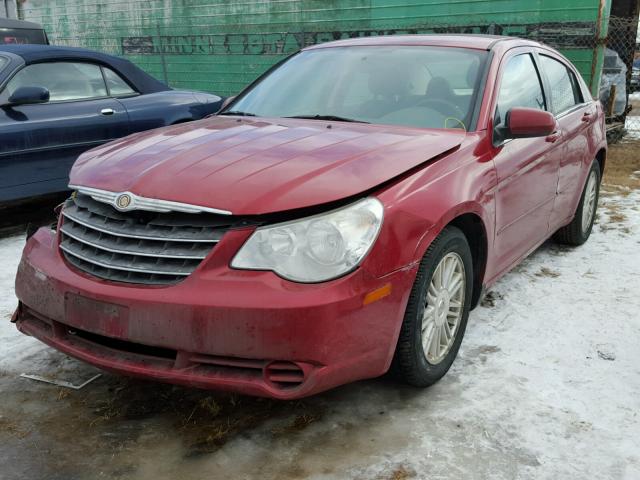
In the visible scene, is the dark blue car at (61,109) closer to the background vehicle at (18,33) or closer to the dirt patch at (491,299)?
the background vehicle at (18,33)

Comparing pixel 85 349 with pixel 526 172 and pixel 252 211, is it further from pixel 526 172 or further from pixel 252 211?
pixel 526 172

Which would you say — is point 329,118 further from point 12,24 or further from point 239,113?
point 12,24

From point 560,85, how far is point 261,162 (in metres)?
2.83

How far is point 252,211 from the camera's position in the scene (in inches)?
92.6

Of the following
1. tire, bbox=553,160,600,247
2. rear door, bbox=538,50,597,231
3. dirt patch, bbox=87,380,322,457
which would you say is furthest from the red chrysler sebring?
tire, bbox=553,160,600,247

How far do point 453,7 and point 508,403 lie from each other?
8.93 meters

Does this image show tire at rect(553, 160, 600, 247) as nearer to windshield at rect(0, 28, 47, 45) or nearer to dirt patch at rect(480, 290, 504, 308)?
dirt patch at rect(480, 290, 504, 308)

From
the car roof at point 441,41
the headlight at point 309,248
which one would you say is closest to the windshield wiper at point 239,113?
the car roof at point 441,41

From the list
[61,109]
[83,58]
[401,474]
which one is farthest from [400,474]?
[83,58]

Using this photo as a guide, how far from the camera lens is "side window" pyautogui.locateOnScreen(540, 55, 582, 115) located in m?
4.39

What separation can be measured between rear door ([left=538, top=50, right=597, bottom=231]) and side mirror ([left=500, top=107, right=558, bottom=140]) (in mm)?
1037

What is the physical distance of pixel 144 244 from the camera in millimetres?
2504

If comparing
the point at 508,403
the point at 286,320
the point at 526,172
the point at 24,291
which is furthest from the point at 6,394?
the point at 526,172

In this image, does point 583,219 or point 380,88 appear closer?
point 380,88
